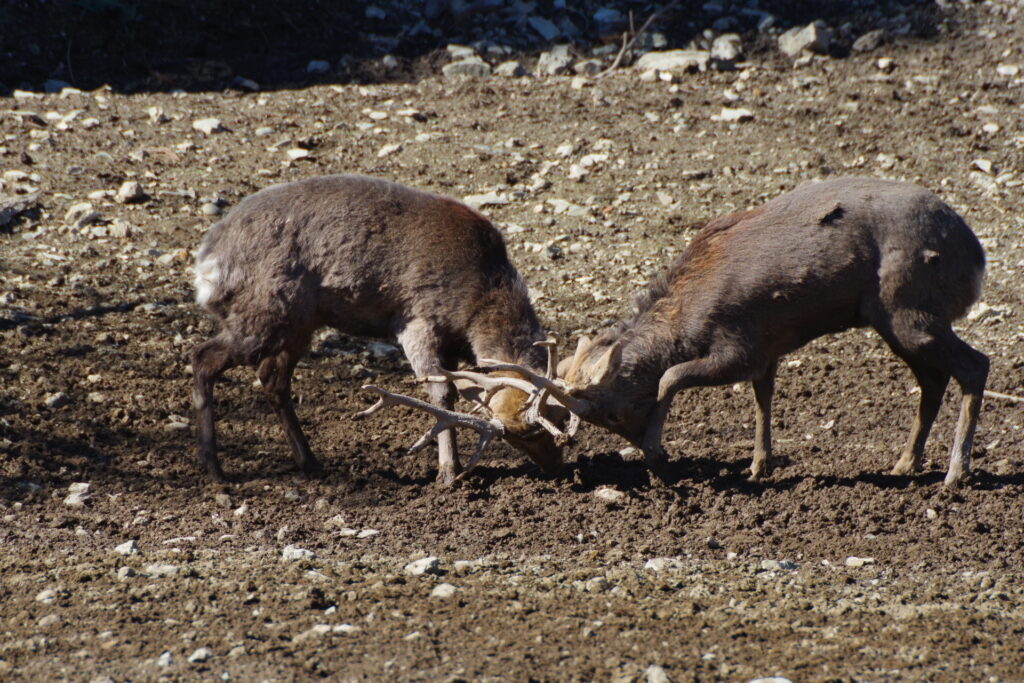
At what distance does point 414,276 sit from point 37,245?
12.8 ft

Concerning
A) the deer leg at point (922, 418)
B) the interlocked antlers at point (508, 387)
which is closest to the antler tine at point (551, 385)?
the interlocked antlers at point (508, 387)

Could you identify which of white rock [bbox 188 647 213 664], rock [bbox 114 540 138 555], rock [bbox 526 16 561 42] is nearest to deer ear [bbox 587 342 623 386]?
rock [bbox 114 540 138 555]

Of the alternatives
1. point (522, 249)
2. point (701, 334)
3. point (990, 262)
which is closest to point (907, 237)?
point (701, 334)

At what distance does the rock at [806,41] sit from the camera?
12.2m

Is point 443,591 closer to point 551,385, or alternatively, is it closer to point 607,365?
point 551,385

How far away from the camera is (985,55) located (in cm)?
1198

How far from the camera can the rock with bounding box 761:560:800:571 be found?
202 inches

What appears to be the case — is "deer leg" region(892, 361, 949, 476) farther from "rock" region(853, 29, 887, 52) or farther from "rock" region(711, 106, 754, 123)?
"rock" region(853, 29, 887, 52)

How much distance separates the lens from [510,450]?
22.2 feet

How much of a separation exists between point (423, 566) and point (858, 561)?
1949mm

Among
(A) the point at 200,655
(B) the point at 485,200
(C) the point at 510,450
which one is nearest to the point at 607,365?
(C) the point at 510,450

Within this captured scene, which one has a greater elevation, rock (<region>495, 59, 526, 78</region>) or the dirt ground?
rock (<region>495, 59, 526, 78</region>)

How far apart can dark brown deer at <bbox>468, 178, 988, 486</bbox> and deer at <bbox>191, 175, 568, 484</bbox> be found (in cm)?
48

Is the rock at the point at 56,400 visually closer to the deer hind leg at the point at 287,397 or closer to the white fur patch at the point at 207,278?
the white fur patch at the point at 207,278
